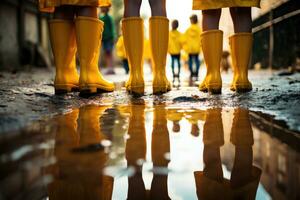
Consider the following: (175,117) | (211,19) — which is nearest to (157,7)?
(211,19)

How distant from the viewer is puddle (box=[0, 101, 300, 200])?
714 mm

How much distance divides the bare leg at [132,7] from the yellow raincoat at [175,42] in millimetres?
4215

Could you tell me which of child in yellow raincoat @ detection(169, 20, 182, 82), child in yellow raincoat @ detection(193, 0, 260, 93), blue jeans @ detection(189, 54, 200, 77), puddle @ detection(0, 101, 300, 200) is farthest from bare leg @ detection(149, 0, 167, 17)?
blue jeans @ detection(189, 54, 200, 77)

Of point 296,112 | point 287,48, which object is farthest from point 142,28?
point 287,48

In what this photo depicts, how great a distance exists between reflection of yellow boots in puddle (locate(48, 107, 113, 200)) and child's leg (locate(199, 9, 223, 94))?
4.87 feet

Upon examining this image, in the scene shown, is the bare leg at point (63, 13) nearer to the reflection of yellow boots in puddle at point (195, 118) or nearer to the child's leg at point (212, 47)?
the child's leg at point (212, 47)

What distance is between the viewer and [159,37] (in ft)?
8.46

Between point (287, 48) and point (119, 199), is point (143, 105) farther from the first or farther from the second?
point (287, 48)

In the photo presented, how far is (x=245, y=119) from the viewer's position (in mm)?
1464

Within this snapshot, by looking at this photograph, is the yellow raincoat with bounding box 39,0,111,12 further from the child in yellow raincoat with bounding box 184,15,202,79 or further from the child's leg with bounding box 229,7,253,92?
the child in yellow raincoat with bounding box 184,15,202,79

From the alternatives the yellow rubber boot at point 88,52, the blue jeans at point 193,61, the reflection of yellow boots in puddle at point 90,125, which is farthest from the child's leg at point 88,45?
the blue jeans at point 193,61

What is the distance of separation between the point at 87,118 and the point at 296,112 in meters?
0.90

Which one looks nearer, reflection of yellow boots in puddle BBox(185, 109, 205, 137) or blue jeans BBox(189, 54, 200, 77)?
reflection of yellow boots in puddle BBox(185, 109, 205, 137)

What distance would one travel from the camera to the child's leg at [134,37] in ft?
8.21
